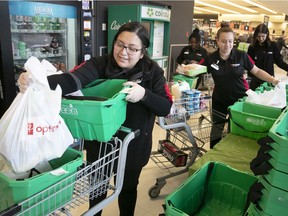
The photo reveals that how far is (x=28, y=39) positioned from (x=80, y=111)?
288 cm

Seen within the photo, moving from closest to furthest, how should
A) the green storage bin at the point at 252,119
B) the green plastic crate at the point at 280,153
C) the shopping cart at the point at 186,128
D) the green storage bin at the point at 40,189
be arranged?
the green storage bin at the point at 40,189 < the green plastic crate at the point at 280,153 < the green storage bin at the point at 252,119 < the shopping cart at the point at 186,128

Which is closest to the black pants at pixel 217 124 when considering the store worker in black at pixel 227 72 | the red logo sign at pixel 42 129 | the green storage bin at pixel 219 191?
the store worker in black at pixel 227 72

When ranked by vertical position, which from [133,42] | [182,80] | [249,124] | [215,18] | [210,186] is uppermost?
[215,18]

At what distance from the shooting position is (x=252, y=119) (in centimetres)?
193

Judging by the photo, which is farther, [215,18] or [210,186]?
[215,18]

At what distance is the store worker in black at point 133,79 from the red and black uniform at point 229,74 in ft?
4.33

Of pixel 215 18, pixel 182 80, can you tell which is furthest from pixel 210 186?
pixel 215 18

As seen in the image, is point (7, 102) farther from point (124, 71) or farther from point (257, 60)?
point (257, 60)

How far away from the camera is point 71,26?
377 cm

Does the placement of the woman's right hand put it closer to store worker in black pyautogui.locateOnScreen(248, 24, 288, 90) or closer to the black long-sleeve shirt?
the black long-sleeve shirt

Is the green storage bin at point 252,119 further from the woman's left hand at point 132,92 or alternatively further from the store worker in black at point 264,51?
the store worker in black at point 264,51

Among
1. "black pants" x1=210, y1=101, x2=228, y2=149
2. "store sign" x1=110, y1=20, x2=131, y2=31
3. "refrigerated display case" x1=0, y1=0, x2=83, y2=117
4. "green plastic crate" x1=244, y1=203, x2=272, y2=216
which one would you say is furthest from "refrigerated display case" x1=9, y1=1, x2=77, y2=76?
"green plastic crate" x1=244, y1=203, x2=272, y2=216

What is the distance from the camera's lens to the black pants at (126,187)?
1652 millimetres

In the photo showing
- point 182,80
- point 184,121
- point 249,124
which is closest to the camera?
point 249,124
